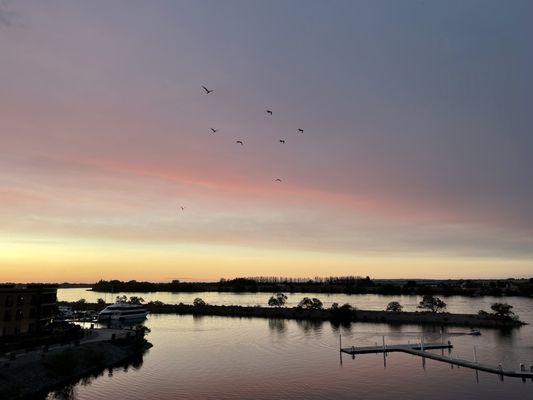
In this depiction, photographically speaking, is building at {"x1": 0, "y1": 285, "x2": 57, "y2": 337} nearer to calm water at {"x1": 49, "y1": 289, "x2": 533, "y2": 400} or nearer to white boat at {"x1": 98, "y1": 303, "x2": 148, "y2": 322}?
calm water at {"x1": 49, "y1": 289, "x2": 533, "y2": 400}

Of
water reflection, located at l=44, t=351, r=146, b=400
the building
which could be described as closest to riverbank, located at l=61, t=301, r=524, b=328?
water reflection, located at l=44, t=351, r=146, b=400

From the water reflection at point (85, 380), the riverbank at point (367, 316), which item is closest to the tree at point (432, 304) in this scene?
the riverbank at point (367, 316)

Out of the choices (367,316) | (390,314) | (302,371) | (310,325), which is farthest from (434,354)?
(367,316)

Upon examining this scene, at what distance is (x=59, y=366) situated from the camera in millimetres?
66812

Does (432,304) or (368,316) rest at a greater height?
(432,304)

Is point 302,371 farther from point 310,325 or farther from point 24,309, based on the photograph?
point 310,325

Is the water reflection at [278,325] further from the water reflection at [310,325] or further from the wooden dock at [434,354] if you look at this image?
the wooden dock at [434,354]

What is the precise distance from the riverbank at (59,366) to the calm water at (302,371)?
3.02m

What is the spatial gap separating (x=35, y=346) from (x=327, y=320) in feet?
344

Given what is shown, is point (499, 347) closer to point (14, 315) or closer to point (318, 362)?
point (318, 362)

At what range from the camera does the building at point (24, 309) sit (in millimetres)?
76812

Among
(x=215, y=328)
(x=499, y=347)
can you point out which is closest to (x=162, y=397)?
(x=499, y=347)

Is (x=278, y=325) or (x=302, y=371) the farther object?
(x=278, y=325)

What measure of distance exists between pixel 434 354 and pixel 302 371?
26.6m
